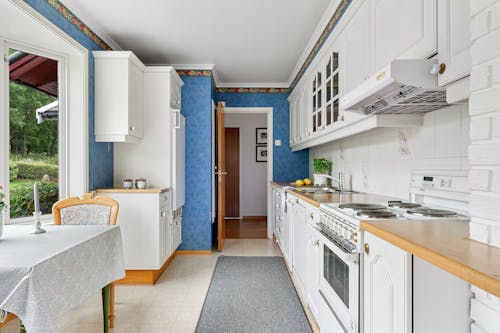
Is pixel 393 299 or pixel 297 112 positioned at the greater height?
pixel 297 112

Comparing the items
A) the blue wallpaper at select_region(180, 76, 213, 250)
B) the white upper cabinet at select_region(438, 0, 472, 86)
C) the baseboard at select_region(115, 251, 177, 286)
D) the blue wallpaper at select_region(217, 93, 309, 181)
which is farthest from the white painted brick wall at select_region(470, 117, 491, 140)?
the blue wallpaper at select_region(217, 93, 309, 181)

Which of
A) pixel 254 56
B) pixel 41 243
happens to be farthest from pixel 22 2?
pixel 254 56

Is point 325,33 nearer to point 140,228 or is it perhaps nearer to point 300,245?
point 300,245

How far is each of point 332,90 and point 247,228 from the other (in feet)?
11.8

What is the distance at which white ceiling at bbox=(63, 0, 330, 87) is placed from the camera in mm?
2426

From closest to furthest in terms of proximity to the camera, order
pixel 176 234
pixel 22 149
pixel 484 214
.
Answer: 1. pixel 484 214
2. pixel 22 149
3. pixel 176 234

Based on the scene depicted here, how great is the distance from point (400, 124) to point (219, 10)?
1803 mm

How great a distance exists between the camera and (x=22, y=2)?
1889 millimetres

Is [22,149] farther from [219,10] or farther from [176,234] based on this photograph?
[219,10]

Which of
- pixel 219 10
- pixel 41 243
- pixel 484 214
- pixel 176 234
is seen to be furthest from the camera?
pixel 176 234

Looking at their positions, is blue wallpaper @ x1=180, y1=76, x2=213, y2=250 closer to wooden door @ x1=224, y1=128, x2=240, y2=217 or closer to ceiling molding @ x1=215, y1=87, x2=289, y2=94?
ceiling molding @ x1=215, y1=87, x2=289, y2=94

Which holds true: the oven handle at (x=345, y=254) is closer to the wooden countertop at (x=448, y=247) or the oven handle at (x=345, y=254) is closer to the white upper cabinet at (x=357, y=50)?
the wooden countertop at (x=448, y=247)

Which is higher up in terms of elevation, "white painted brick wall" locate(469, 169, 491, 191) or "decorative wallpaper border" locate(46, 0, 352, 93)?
"decorative wallpaper border" locate(46, 0, 352, 93)

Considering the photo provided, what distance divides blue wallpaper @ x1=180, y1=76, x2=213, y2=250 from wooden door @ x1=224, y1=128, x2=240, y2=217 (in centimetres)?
257
